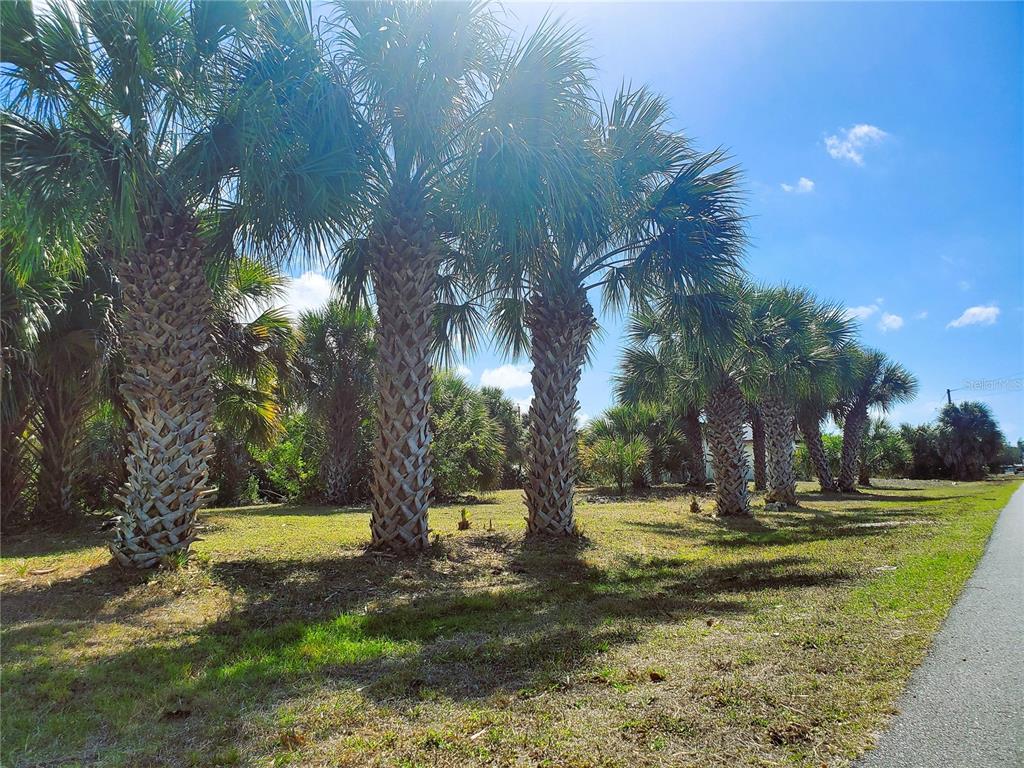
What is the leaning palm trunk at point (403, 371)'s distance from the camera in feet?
25.7

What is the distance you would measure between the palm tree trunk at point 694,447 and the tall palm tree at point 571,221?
14.6 m

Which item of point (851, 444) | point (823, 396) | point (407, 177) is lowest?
point (851, 444)

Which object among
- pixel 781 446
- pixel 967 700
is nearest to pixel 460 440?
pixel 781 446

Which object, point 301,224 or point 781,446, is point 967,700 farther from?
point 781,446

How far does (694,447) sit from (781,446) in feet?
18.6

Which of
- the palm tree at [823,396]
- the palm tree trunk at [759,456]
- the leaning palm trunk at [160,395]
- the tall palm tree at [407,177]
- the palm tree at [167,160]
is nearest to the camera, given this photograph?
the palm tree at [167,160]

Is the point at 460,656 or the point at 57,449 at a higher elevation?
the point at 57,449

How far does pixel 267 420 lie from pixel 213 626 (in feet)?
31.9

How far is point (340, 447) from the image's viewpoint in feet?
60.2

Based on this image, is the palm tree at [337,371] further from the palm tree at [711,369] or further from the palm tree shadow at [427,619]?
the palm tree shadow at [427,619]

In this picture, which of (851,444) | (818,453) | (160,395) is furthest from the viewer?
(851,444)

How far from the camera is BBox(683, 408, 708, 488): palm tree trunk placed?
2441 centimetres

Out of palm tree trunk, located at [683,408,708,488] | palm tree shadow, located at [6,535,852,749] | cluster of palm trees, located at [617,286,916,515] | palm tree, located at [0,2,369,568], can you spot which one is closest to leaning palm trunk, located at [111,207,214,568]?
palm tree, located at [0,2,369,568]

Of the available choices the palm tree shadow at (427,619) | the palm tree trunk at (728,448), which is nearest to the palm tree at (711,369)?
the palm tree trunk at (728,448)
